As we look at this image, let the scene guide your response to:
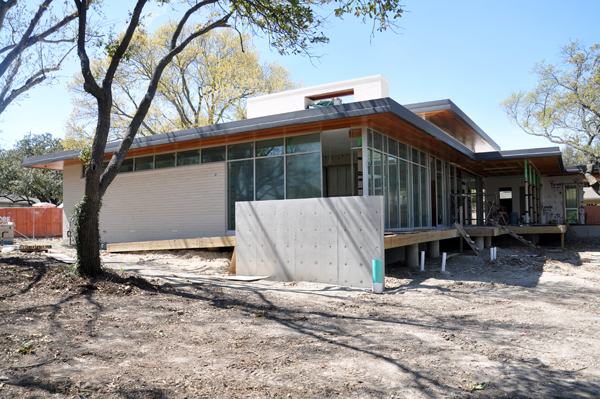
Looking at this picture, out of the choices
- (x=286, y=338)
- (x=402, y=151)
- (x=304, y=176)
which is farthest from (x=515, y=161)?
(x=286, y=338)

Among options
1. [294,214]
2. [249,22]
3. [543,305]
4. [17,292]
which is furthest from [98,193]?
[543,305]

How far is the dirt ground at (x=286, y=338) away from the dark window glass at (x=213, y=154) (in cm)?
558

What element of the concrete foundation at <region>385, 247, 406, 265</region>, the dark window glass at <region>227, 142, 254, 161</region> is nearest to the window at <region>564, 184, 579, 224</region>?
the concrete foundation at <region>385, 247, 406, 265</region>

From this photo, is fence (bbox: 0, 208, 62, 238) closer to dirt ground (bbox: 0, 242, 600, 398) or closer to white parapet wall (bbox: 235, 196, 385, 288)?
dirt ground (bbox: 0, 242, 600, 398)

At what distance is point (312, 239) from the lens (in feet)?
30.0

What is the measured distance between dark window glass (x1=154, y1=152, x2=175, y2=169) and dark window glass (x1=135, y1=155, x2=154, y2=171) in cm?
22

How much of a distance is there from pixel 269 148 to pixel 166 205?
4699mm

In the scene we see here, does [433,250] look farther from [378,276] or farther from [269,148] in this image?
[269,148]

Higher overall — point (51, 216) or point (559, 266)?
point (51, 216)

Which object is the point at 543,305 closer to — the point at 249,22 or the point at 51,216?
the point at 249,22

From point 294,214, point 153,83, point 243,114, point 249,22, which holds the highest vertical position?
point 243,114

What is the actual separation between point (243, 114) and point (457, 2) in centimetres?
1973

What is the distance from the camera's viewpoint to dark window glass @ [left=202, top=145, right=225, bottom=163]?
13.7 meters

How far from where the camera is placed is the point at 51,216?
25.3 m
